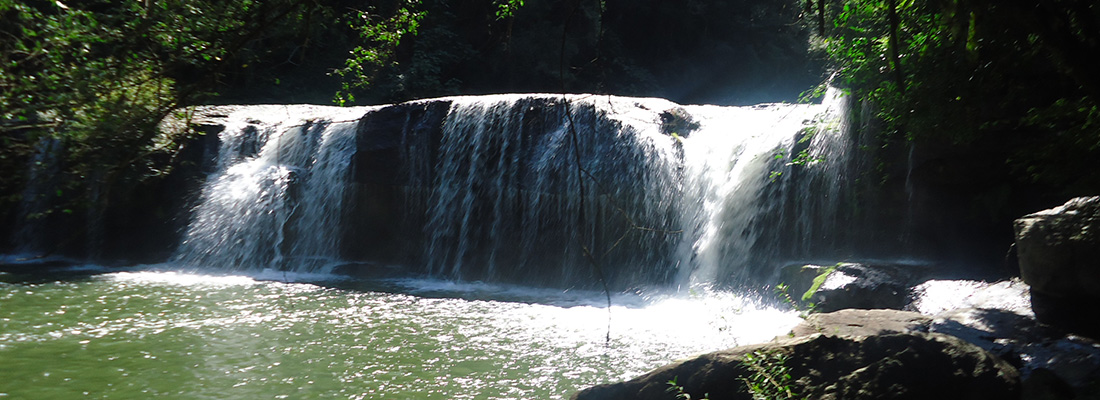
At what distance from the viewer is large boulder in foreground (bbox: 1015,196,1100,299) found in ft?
21.3

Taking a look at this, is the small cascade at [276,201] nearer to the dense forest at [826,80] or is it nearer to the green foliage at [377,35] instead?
the dense forest at [826,80]

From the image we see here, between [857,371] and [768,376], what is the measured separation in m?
0.59

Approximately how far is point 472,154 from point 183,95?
9.94 m

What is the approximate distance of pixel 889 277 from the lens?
8.72 m

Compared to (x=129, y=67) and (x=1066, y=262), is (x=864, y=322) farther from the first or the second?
(x=129, y=67)

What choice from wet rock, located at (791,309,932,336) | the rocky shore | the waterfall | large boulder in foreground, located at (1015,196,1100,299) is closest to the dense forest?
large boulder in foreground, located at (1015,196,1100,299)

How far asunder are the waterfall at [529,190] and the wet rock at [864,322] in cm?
356

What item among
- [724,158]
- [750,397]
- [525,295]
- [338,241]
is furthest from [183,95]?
[338,241]

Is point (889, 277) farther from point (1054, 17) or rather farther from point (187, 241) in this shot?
point (187, 241)

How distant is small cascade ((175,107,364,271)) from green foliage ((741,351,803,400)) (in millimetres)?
10071

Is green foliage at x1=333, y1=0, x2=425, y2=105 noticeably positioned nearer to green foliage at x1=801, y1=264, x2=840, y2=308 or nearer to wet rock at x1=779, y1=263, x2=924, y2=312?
wet rock at x1=779, y1=263, x2=924, y2=312

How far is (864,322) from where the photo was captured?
22.1 ft

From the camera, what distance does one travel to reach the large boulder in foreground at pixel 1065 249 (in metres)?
6.48

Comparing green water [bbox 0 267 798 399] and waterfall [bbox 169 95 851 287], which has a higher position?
waterfall [bbox 169 95 851 287]
